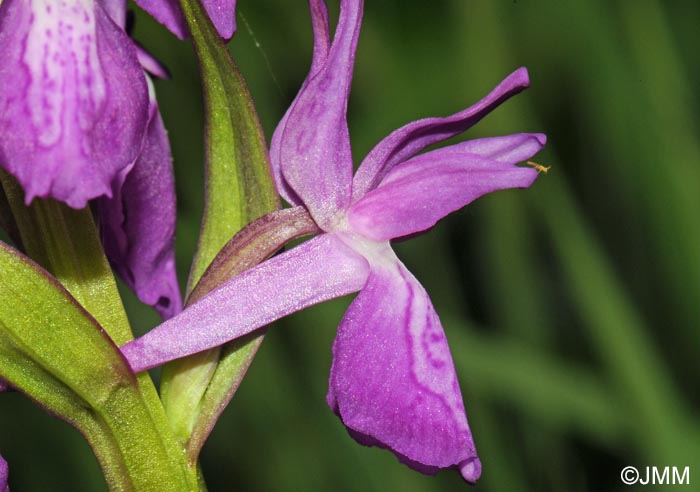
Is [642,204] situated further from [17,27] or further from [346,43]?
[17,27]

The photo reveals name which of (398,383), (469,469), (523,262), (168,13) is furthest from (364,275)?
(523,262)

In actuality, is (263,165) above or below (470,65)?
above

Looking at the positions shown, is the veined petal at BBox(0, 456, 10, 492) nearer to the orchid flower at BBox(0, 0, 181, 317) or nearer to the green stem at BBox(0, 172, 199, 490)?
the green stem at BBox(0, 172, 199, 490)

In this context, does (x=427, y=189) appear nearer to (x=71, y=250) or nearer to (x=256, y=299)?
(x=256, y=299)

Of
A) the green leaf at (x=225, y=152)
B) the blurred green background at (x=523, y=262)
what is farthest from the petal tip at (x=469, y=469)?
the blurred green background at (x=523, y=262)

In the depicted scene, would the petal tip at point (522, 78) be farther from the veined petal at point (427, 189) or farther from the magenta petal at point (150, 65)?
the magenta petal at point (150, 65)

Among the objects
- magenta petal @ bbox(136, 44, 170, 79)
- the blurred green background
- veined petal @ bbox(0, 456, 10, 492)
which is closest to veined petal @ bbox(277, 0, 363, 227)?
magenta petal @ bbox(136, 44, 170, 79)

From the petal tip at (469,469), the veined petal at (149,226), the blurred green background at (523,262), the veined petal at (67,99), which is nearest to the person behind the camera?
the veined petal at (67,99)

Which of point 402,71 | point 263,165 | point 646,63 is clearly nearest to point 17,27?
point 263,165
